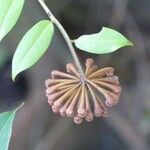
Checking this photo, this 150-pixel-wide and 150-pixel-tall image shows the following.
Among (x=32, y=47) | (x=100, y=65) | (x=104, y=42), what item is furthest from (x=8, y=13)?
(x=100, y=65)

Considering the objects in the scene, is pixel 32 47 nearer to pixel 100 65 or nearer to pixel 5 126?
pixel 5 126

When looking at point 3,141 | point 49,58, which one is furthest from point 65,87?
point 49,58

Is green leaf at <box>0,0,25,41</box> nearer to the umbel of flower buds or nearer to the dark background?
the umbel of flower buds

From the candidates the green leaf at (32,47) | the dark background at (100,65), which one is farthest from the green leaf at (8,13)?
the dark background at (100,65)

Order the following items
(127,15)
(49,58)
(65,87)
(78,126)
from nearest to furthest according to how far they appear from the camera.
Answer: (65,87), (49,58), (127,15), (78,126)

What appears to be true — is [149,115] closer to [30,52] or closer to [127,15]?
[127,15]

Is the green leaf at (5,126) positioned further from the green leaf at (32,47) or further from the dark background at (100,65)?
the dark background at (100,65)
